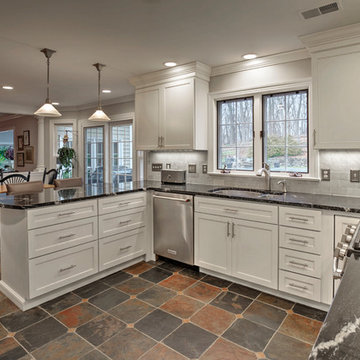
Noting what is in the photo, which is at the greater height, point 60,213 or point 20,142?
point 20,142

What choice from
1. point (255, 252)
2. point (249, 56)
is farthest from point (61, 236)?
point (249, 56)

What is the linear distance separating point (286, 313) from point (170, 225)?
5.00 ft

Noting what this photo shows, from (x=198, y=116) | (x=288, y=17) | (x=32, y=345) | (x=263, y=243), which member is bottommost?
(x=32, y=345)

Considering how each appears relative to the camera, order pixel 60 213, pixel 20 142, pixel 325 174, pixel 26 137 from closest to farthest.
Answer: pixel 60 213, pixel 325 174, pixel 26 137, pixel 20 142

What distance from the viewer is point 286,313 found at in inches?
96.0

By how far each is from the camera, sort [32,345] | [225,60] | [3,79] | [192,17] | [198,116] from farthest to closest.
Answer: [3,79] → [198,116] → [225,60] → [192,17] → [32,345]

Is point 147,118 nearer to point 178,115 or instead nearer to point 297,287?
point 178,115

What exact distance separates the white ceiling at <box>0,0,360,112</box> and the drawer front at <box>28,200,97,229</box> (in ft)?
5.07

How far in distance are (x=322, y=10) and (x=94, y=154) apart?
16.3ft

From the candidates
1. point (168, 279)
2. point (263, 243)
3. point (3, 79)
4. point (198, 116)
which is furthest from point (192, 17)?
point (3, 79)

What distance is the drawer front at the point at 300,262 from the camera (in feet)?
8.09

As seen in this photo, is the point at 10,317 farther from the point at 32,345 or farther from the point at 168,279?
the point at 168,279

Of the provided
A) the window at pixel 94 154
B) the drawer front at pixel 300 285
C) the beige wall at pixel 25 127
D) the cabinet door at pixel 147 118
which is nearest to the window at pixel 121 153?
the window at pixel 94 154

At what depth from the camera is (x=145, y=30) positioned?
256cm
